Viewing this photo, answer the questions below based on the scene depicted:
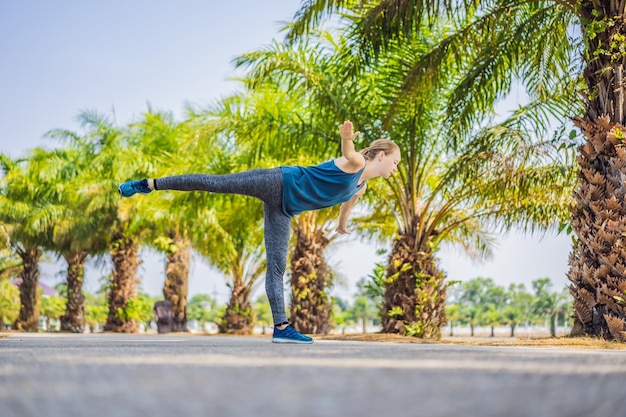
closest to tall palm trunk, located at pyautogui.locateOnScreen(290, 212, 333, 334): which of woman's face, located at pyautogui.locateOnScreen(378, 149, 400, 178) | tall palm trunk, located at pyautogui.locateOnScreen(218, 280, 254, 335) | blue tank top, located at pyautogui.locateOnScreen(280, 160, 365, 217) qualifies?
tall palm trunk, located at pyautogui.locateOnScreen(218, 280, 254, 335)

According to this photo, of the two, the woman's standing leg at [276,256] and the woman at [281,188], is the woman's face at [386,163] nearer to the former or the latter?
the woman at [281,188]

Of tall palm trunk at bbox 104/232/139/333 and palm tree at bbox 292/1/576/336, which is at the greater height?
palm tree at bbox 292/1/576/336

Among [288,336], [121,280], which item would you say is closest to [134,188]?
[288,336]

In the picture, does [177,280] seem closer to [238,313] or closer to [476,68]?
[238,313]

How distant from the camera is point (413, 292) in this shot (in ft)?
37.7

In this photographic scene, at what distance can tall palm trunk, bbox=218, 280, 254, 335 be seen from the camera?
19.2 m

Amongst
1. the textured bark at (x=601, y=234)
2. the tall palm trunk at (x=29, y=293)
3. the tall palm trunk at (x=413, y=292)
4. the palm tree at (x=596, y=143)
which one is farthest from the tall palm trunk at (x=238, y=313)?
the textured bark at (x=601, y=234)

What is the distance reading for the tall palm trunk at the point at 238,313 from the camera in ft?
63.2

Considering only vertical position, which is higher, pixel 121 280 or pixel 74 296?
pixel 121 280

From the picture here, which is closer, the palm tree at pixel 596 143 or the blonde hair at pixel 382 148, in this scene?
the blonde hair at pixel 382 148

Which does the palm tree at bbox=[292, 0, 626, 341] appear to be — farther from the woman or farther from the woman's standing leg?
the woman's standing leg

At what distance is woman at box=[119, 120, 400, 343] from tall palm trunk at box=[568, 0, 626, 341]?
3.51m

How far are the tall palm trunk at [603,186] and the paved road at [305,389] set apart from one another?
5667mm

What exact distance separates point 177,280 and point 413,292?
10642 millimetres
